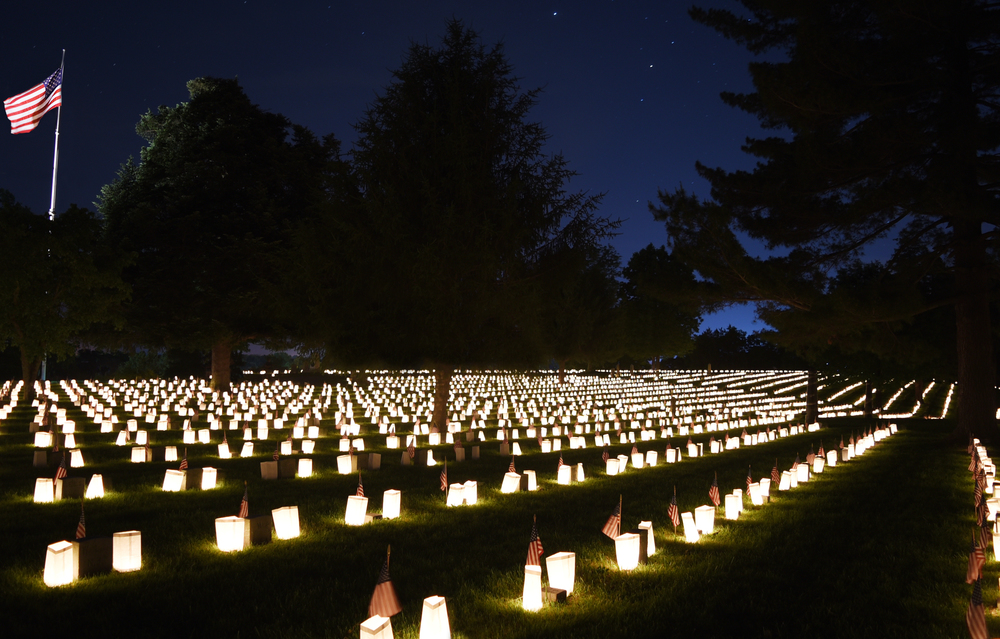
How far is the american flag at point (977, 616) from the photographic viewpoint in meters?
4.14

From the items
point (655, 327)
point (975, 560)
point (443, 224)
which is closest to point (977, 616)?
point (975, 560)

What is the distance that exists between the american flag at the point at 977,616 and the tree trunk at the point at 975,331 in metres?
13.9

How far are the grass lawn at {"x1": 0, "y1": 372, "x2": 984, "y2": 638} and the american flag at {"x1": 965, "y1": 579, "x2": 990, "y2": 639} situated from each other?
1.42ft

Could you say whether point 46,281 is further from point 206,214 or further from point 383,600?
point 383,600

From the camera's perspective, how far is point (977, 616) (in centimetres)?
416

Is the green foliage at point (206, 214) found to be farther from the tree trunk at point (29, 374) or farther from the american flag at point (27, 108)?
the tree trunk at point (29, 374)

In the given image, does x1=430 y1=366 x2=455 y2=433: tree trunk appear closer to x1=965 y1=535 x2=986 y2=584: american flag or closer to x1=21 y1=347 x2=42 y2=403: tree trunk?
x1=965 y1=535 x2=986 y2=584: american flag

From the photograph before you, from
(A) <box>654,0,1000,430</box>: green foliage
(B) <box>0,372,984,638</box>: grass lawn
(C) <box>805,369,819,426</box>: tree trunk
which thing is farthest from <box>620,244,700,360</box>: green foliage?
(B) <box>0,372,984,638</box>: grass lawn

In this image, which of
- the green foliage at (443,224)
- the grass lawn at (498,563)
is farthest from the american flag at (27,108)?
the grass lawn at (498,563)

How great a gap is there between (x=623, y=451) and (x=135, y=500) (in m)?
9.38

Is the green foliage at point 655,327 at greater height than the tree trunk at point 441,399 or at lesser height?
greater

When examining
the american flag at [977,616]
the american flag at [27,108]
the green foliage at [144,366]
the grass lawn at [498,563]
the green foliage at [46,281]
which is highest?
the american flag at [27,108]

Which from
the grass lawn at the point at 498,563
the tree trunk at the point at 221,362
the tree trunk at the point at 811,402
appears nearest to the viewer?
the grass lawn at the point at 498,563

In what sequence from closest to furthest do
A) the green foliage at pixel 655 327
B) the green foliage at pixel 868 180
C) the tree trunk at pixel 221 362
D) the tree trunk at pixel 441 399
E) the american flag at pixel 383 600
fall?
the american flag at pixel 383 600, the green foliage at pixel 868 180, the tree trunk at pixel 441 399, the tree trunk at pixel 221 362, the green foliage at pixel 655 327
